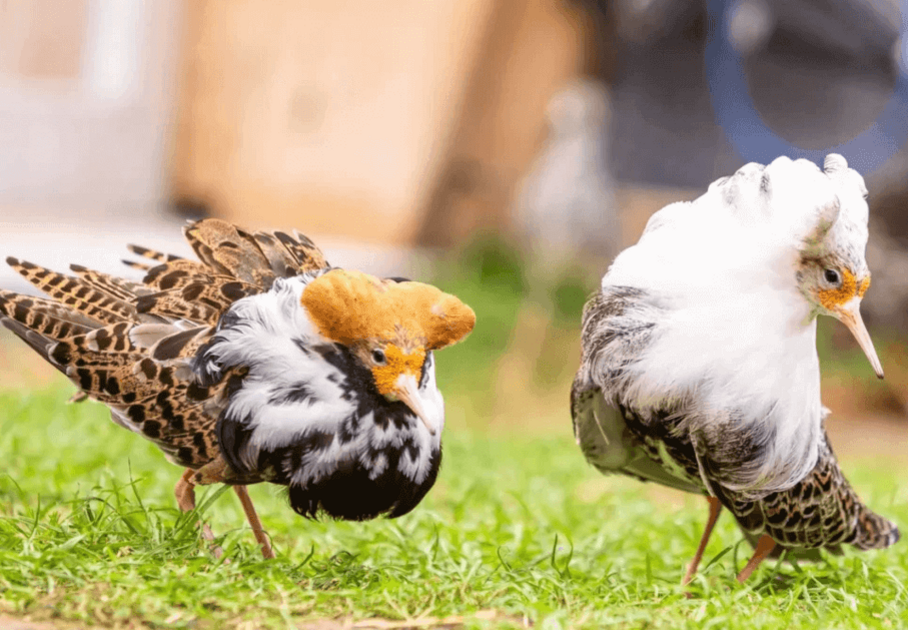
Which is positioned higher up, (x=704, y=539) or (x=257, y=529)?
(x=704, y=539)

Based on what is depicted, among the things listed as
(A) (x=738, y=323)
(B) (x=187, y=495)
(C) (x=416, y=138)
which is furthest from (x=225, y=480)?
(C) (x=416, y=138)

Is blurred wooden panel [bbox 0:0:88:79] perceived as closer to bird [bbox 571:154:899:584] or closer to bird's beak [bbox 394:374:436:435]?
bird [bbox 571:154:899:584]

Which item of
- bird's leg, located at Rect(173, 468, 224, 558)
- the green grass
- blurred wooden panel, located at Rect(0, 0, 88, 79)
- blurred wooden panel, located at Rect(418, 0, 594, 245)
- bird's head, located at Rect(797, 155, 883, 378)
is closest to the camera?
the green grass

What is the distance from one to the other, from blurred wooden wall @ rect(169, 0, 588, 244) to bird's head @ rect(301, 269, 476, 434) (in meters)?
6.19

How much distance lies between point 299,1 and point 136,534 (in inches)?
276

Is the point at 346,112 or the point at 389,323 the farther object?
the point at 346,112

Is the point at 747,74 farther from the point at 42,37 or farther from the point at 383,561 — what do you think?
the point at 383,561

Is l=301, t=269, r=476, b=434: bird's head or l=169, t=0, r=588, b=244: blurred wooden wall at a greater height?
l=301, t=269, r=476, b=434: bird's head

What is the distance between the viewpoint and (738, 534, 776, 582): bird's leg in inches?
142

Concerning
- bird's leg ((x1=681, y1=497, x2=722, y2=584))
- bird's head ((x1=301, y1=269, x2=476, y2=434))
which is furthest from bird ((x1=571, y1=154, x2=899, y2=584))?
bird's head ((x1=301, y1=269, x2=476, y2=434))

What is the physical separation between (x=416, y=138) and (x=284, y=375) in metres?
6.28

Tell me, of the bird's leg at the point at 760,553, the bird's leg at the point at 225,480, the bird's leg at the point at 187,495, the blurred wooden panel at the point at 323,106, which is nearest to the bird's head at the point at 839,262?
the bird's leg at the point at 760,553

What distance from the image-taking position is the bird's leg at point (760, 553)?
3.60 m

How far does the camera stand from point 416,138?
9.04 meters
